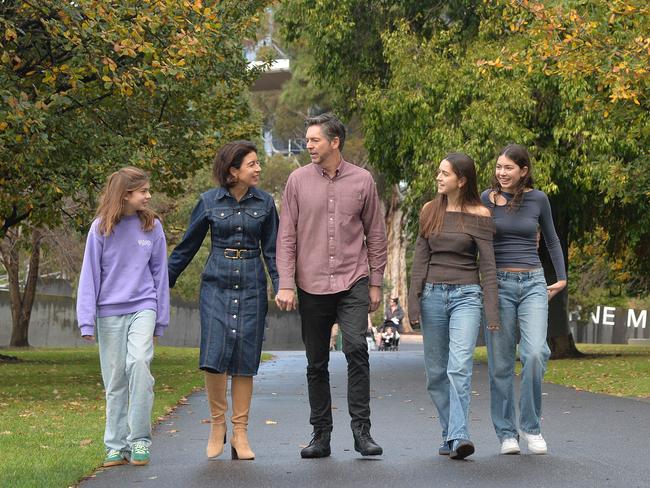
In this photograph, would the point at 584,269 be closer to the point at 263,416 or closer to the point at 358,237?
the point at 263,416

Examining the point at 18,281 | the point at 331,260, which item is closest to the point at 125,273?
the point at 331,260

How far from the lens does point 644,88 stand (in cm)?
1661

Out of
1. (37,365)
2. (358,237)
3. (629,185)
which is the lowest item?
(37,365)

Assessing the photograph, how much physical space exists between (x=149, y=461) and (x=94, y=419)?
3.68 meters

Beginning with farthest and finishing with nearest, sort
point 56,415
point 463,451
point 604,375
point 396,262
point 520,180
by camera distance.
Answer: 1. point 396,262
2. point 604,375
3. point 56,415
4. point 520,180
5. point 463,451

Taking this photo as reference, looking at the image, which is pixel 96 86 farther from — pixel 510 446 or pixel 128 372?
pixel 510 446

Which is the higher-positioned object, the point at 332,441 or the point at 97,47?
the point at 97,47

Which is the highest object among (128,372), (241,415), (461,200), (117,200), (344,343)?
(461,200)

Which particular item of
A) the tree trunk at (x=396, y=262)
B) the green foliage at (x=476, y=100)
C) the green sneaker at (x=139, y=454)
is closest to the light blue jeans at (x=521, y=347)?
the green sneaker at (x=139, y=454)

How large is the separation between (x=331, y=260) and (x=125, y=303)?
1.25 meters

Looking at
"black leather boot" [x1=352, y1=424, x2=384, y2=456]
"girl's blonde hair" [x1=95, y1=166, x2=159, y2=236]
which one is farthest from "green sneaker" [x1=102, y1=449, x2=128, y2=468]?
"black leather boot" [x1=352, y1=424, x2=384, y2=456]

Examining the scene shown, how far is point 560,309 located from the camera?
25.8 m

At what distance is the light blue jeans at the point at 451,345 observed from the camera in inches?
299

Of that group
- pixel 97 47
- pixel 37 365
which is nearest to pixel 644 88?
pixel 97 47
